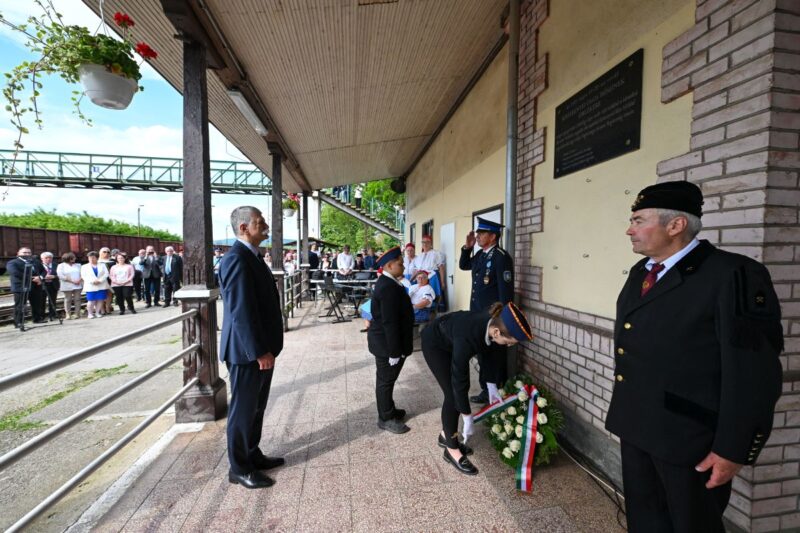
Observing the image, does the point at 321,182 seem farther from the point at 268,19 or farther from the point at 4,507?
the point at 4,507

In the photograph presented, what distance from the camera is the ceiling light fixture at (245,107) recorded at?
417 cm

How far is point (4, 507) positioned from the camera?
2.37 m

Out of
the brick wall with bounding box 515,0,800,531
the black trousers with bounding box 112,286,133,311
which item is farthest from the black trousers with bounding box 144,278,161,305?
the brick wall with bounding box 515,0,800,531

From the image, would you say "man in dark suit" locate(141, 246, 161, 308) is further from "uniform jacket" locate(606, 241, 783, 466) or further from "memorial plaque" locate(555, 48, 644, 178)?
"uniform jacket" locate(606, 241, 783, 466)

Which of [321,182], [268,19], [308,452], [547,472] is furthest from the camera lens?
→ [321,182]

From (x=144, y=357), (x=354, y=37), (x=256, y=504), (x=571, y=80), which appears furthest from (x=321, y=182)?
(x=256, y=504)

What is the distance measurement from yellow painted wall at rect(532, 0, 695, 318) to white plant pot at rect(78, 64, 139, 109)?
338 cm

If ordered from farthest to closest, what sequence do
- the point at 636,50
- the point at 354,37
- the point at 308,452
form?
the point at 354,37
the point at 308,452
the point at 636,50

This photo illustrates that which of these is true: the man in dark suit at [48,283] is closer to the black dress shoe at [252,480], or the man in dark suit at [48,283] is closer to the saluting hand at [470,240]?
the black dress shoe at [252,480]

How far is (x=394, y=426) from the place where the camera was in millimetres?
3117

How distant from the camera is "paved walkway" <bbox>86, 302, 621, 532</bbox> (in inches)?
81.7

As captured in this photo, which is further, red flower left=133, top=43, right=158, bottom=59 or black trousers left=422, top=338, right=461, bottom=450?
red flower left=133, top=43, right=158, bottom=59

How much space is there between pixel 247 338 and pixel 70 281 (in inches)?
397

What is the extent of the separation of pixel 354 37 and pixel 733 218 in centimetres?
345
